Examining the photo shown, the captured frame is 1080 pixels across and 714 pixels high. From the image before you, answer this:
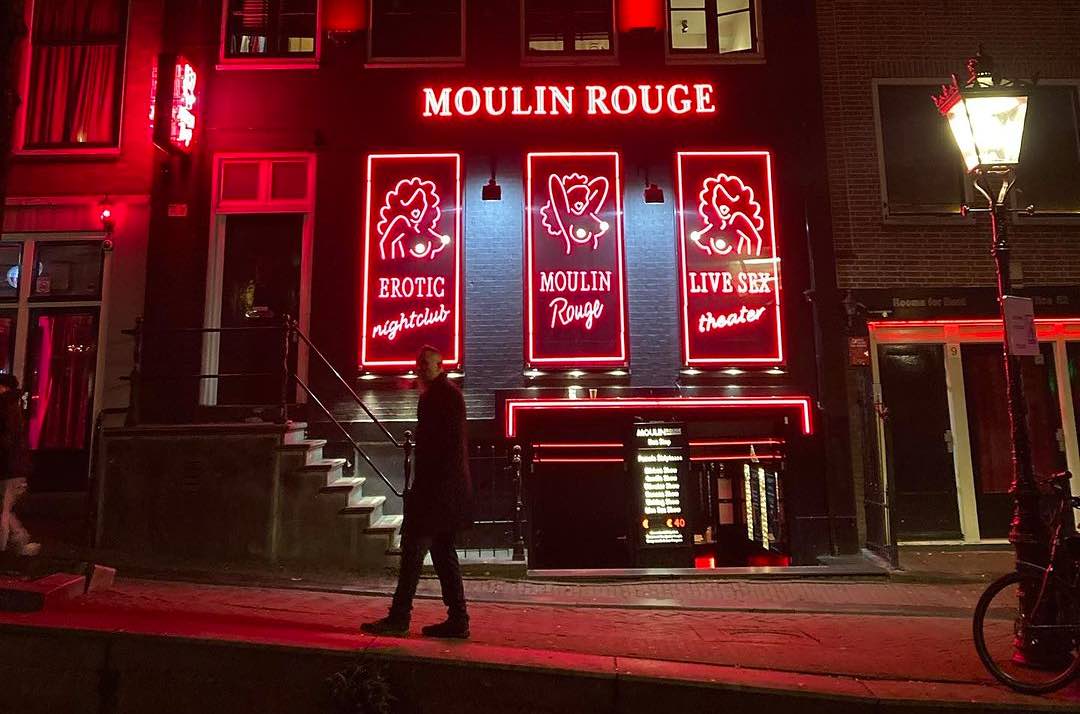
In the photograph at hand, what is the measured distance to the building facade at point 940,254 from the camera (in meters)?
9.12

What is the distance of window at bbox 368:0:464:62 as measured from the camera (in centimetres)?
992

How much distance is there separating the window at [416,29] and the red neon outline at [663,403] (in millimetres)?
5056

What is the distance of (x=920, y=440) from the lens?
920 cm

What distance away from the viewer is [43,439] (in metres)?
8.97

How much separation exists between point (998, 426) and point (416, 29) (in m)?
9.43

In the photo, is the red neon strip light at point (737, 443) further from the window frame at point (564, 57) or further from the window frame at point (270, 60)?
the window frame at point (270, 60)

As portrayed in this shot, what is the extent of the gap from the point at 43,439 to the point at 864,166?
1118 cm

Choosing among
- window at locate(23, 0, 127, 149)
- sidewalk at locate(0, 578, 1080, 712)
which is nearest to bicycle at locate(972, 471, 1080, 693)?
sidewalk at locate(0, 578, 1080, 712)

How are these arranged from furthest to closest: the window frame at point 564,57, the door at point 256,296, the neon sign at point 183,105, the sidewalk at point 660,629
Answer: the window frame at point 564,57 → the door at point 256,296 → the neon sign at point 183,105 → the sidewalk at point 660,629

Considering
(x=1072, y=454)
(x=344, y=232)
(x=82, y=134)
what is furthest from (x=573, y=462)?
(x=82, y=134)

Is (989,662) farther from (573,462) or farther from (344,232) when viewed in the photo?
(344,232)

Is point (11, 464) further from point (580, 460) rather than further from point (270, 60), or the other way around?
point (270, 60)

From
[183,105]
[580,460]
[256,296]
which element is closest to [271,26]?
[183,105]

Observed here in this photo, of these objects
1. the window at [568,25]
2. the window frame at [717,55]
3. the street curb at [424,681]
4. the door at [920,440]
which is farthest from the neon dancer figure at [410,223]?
the door at [920,440]
